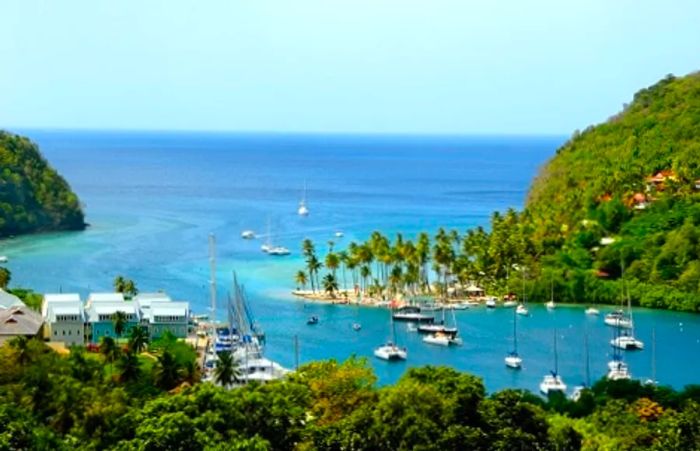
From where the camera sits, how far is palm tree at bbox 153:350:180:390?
3403cm

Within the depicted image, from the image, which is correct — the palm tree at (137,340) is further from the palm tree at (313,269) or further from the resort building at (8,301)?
the palm tree at (313,269)

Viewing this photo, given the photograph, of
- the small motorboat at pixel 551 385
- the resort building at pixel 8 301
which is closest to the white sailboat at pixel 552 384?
the small motorboat at pixel 551 385

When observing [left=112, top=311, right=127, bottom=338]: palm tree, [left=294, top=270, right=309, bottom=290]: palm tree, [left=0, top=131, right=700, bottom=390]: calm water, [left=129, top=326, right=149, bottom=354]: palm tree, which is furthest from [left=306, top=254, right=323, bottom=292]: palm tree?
[left=129, top=326, right=149, bottom=354]: palm tree

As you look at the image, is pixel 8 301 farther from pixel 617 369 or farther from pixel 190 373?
pixel 617 369

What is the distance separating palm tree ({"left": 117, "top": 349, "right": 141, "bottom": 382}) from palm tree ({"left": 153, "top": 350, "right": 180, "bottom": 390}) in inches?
24.3

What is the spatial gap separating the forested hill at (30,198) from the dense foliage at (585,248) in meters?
30.0

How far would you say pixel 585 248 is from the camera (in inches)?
2351

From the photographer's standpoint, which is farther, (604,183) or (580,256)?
(604,183)

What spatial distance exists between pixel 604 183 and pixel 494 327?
2085cm

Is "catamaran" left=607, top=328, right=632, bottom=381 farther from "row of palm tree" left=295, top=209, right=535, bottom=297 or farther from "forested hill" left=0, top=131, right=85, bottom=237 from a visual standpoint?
"forested hill" left=0, top=131, right=85, bottom=237

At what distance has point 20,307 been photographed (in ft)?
136

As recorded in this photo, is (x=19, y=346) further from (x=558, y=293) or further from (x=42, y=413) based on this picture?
(x=558, y=293)

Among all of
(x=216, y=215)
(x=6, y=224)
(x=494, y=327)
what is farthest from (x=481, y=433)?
(x=216, y=215)

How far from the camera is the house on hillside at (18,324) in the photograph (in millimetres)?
39303
